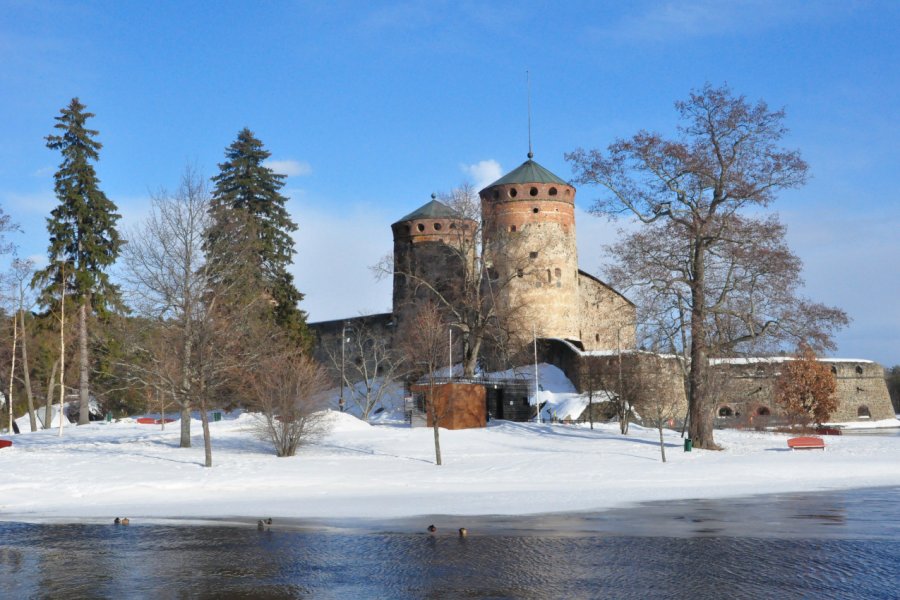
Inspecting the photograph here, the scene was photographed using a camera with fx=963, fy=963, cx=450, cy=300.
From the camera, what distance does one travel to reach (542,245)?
53.4 m

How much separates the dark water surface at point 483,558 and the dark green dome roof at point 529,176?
40.2 m

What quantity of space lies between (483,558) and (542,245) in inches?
1714

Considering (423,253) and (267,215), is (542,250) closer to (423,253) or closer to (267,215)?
(423,253)

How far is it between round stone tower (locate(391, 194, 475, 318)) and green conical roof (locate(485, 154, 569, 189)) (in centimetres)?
400

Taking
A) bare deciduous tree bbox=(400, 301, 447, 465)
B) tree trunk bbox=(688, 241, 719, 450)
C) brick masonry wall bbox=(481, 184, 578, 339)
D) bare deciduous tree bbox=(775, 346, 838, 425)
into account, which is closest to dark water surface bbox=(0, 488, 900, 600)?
bare deciduous tree bbox=(400, 301, 447, 465)

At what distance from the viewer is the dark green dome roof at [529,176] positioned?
5394 cm

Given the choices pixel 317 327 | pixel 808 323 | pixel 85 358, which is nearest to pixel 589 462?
pixel 808 323

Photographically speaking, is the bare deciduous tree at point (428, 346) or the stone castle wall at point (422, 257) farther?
the stone castle wall at point (422, 257)

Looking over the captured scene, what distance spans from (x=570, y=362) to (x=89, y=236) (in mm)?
24800

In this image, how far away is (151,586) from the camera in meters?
9.10

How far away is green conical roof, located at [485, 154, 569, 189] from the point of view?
177 ft

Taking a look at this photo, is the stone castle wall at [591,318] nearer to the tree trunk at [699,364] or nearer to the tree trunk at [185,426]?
the tree trunk at [699,364]

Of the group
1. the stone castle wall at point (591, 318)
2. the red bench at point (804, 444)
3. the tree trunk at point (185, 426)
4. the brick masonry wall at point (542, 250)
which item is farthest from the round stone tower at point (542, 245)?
the tree trunk at point (185, 426)

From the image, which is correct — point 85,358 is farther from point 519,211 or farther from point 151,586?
point 151,586
